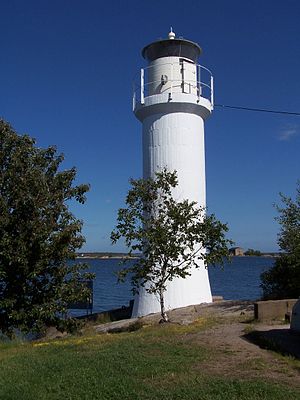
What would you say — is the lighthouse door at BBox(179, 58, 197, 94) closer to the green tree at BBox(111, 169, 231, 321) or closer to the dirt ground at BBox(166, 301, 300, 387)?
the green tree at BBox(111, 169, 231, 321)

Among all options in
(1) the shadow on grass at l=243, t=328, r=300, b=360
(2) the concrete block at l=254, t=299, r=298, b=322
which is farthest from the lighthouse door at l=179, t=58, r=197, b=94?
(1) the shadow on grass at l=243, t=328, r=300, b=360

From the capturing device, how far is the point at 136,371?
8289 mm

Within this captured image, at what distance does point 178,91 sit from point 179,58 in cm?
127

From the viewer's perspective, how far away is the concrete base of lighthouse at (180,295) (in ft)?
62.5

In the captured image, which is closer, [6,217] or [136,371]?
[136,371]

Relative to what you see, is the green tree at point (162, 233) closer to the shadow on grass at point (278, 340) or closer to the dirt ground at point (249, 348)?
the dirt ground at point (249, 348)

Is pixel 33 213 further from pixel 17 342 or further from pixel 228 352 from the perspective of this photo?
pixel 228 352

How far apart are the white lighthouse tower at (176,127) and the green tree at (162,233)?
261cm

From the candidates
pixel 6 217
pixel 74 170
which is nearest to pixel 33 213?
pixel 6 217

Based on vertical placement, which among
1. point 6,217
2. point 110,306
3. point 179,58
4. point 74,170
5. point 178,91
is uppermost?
point 179,58

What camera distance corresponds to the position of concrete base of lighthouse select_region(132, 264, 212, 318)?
19.1m

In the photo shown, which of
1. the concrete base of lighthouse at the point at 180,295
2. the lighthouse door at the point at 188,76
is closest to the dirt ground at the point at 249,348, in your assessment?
the concrete base of lighthouse at the point at 180,295

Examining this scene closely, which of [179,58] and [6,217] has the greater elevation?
[179,58]

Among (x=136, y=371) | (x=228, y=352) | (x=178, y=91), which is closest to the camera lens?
(x=136, y=371)
